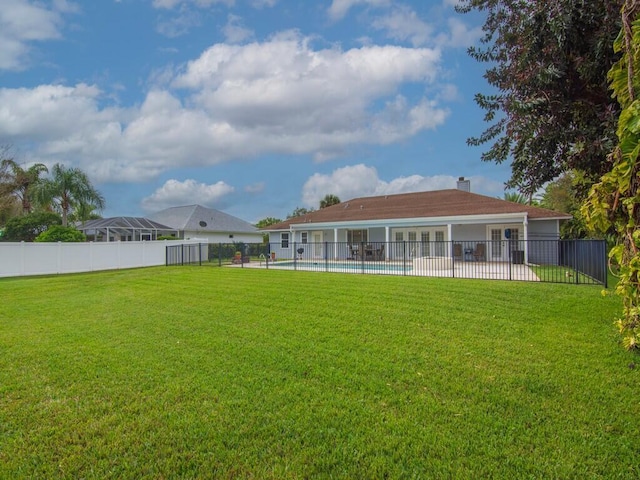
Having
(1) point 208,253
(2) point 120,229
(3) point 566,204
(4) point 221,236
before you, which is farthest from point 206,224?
(3) point 566,204

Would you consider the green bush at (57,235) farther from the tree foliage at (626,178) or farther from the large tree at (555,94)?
the tree foliage at (626,178)

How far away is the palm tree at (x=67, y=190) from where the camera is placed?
25516mm

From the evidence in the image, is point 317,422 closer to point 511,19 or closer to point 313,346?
point 313,346

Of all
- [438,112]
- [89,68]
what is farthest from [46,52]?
[438,112]

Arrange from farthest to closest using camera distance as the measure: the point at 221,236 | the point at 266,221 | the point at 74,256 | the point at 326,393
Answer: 1. the point at 266,221
2. the point at 221,236
3. the point at 74,256
4. the point at 326,393

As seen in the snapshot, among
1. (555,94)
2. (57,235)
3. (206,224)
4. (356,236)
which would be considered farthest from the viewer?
(206,224)

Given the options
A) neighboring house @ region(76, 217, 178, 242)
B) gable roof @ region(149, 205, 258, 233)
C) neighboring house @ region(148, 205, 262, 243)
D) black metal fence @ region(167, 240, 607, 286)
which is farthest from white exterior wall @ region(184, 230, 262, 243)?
black metal fence @ region(167, 240, 607, 286)

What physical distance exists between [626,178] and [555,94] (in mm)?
2185

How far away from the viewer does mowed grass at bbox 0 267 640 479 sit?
Result: 271 cm

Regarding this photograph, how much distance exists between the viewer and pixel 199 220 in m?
33.9

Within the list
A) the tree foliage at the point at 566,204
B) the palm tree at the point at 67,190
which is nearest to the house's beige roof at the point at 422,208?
the tree foliage at the point at 566,204

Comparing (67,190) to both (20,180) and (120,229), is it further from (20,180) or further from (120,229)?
(20,180)

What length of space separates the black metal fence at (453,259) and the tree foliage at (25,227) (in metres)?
12.0

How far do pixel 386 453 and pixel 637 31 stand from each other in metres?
3.55
